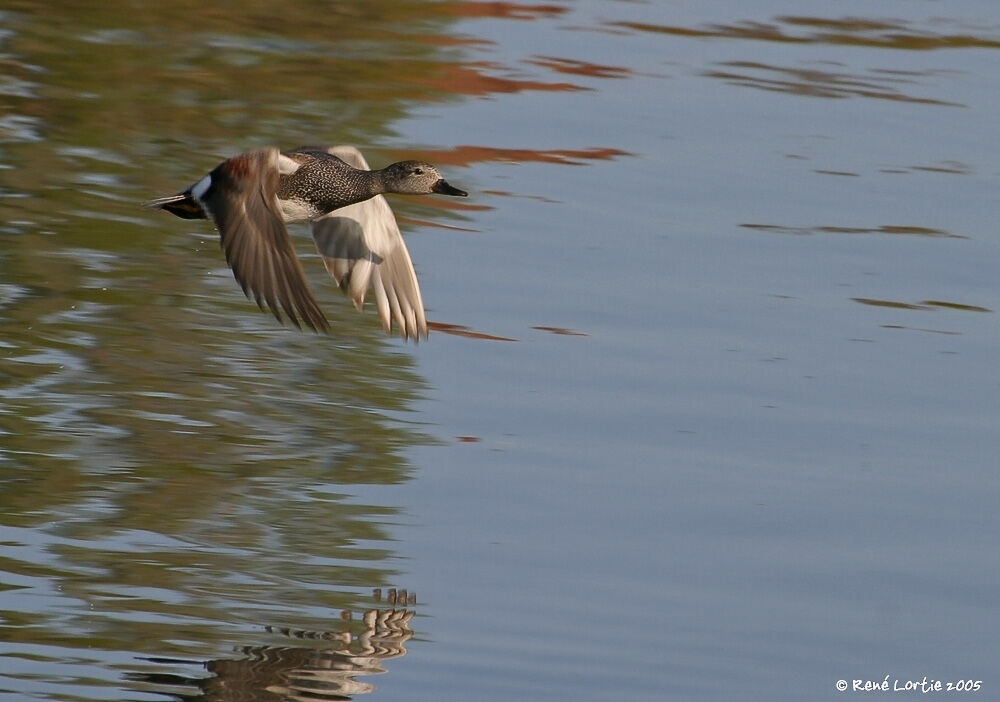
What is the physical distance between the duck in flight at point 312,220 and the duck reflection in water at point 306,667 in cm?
170

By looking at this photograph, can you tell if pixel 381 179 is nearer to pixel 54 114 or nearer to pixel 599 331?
pixel 599 331

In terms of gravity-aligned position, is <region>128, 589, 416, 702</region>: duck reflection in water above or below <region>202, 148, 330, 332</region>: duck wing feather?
below

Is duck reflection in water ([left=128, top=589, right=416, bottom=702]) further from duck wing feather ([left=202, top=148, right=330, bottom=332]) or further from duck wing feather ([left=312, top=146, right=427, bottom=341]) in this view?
duck wing feather ([left=312, top=146, right=427, bottom=341])

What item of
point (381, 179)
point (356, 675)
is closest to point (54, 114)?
point (381, 179)

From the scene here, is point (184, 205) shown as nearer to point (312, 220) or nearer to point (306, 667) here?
point (312, 220)

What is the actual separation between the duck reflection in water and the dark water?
0.6 inches

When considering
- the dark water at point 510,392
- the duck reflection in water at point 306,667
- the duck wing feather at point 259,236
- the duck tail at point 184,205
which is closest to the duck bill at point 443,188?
the dark water at point 510,392

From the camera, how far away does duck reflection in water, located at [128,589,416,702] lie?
5.99 metres

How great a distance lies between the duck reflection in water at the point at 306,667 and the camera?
599 cm

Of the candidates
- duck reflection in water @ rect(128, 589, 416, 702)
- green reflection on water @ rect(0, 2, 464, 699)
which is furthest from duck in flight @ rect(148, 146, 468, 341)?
duck reflection in water @ rect(128, 589, 416, 702)

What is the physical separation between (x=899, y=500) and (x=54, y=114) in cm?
699

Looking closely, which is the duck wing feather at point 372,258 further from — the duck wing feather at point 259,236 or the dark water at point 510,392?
the duck wing feather at point 259,236

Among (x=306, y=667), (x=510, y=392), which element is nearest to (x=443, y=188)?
(x=510, y=392)

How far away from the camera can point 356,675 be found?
621 cm
